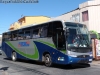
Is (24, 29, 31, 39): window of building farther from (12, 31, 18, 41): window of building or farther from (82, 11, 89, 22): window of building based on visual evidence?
(82, 11, 89, 22): window of building

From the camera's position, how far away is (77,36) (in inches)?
541

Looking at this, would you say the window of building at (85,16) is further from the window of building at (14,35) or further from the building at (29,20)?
the building at (29,20)

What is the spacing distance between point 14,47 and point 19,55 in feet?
4.12

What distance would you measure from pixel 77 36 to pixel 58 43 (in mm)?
1334

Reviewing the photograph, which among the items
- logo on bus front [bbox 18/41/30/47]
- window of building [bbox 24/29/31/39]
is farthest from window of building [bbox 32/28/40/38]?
logo on bus front [bbox 18/41/30/47]

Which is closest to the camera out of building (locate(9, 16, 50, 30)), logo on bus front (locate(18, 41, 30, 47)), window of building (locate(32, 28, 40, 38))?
window of building (locate(32, 28, 40, 38))

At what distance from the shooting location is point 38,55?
16.9 m

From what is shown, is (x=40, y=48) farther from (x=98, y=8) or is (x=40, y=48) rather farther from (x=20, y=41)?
(x=98, y=8)

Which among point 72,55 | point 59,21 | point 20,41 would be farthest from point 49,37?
point 20,41

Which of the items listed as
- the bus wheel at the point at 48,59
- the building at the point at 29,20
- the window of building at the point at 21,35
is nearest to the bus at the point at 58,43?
the bus wheel at the point at 48,59

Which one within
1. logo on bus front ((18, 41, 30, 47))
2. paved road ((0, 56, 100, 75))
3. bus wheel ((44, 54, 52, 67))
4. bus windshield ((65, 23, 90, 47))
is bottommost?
paved road ((0, 56, 100, 75))

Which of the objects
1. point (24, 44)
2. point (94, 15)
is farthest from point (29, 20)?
point (24, 44)

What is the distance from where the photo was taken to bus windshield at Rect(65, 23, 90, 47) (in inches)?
532

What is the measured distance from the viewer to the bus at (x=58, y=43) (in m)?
13.5
